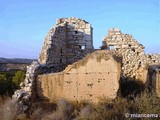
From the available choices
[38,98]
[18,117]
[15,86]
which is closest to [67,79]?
[38,98]

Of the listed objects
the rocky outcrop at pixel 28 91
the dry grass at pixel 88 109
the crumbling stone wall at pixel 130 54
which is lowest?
the dry grass at pixel 88 109

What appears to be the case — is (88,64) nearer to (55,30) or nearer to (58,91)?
(58,91)

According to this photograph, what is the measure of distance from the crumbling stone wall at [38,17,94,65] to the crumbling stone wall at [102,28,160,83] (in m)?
1.13

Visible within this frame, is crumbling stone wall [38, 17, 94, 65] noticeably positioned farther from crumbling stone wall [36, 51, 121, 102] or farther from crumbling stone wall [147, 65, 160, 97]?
crumbling stone wall [147, 65, 160, 97]

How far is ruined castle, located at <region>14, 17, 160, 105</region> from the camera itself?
12.5 m

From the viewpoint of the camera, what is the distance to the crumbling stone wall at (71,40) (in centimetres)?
1636

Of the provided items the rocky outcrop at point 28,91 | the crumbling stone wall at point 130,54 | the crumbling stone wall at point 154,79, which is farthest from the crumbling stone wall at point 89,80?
the crumbling stone wall at point 130,54

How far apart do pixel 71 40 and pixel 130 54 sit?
11.2 ft

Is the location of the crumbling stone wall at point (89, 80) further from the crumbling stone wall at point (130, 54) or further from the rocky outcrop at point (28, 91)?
the crumbling stone wall at point (130, 54)

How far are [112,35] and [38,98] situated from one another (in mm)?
5300

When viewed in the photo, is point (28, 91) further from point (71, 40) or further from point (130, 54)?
point (130, 54)

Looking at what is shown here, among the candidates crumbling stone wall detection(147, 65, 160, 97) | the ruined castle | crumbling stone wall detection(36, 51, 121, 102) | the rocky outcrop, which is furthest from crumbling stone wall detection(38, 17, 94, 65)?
crumbling stone wall detection(147, 65, 160, 97)

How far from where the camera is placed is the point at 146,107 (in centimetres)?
1095

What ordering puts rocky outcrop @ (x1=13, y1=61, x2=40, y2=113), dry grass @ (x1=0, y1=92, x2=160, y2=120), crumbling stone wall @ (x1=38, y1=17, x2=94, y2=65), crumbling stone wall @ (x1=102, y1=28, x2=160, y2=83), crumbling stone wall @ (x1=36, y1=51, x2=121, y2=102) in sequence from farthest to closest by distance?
crumbling stone wall @ (x1=38, y1=17, x2=94, y2=65) < crumbling stone wall @ (x1=102, y1=28, x2=160, y2=83) < rocky outcrop @ (x1=13, y1=61, x2=40, y2=113) < crumbling stone wall @ (x1=36, y1=51, x2=121, y2=102) < dry grass @ (x1=0, y1=92, x2=160, y2=120)
